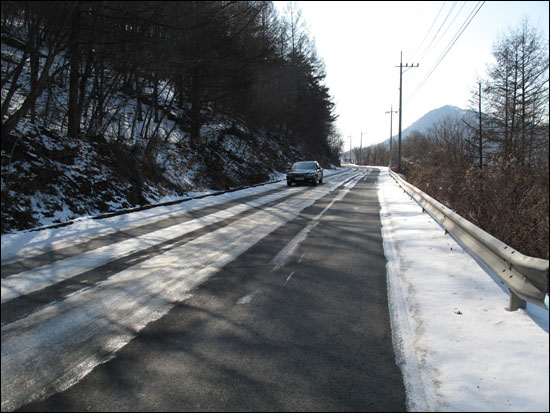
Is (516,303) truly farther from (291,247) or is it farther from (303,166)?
(303,166)

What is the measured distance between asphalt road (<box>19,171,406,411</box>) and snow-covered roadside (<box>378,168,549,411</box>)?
183mm

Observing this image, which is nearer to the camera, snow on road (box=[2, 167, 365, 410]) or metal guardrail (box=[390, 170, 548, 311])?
snow on road (box=[2, 167, 365, 410])

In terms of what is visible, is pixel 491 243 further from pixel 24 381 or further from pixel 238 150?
pixel 238 150

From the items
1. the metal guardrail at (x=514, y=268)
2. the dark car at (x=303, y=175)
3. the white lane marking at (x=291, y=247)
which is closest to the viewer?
the metal guardrail at (x=514, y=268)

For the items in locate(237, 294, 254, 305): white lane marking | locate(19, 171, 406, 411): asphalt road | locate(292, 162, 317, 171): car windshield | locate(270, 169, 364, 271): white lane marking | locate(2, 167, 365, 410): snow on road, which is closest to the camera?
locate(19, 171, 406, 411): asphalt road

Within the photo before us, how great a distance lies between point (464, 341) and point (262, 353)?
72.6 inches

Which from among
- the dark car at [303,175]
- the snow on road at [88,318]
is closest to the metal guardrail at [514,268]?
the snow on road at [88,318]

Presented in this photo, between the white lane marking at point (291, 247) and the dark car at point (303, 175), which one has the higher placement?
the dark car at point (303, 175)

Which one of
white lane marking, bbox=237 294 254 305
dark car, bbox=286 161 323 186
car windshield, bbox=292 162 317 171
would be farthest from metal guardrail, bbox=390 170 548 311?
car windshield, bbox=292 162 317 171

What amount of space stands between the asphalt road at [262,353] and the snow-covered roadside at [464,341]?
0.18m

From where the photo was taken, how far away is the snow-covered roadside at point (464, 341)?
8.77 ft

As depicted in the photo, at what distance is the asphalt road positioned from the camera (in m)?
2.65

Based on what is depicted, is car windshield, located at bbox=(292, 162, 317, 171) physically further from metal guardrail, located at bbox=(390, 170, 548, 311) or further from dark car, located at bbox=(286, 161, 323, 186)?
metal guardrail, located at bbox=(390, 170, 548, 311)

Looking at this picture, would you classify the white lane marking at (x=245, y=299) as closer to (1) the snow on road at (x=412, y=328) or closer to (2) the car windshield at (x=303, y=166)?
(1) the snow on road at (x=412, y=328)
